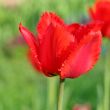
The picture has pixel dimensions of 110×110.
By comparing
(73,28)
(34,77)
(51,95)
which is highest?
(73,28)

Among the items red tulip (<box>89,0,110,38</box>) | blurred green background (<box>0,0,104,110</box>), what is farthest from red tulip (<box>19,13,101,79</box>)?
blurred green background (<box>0,0,104,110</box>)

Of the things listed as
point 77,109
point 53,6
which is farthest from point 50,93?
point 53,6

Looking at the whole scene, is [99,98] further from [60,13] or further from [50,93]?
[60,13]

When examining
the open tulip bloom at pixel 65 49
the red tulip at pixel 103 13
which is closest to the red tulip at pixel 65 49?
the open tulip bloom at pixel 65 49

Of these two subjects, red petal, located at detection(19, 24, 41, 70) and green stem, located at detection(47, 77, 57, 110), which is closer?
red petal, located at detection(19, 24, 41, 70)

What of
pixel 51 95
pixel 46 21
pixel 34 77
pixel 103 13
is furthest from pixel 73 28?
pixel 34 77

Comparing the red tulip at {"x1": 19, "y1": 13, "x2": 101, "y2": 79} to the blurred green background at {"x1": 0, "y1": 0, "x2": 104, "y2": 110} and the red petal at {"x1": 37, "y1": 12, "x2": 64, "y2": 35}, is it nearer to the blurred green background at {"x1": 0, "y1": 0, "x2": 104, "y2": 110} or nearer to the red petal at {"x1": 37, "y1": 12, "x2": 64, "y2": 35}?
the red petal at {"x1": 37, "y1": 12, "x2": 64, "y2": 35}

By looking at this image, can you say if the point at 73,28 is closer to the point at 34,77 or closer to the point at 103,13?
the point at 103,13
